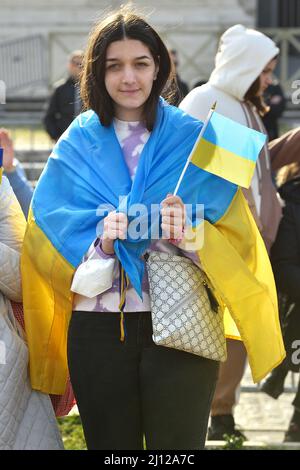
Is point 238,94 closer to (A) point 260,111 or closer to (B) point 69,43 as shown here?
(A) point 260,111

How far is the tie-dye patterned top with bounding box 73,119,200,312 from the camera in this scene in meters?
4.05

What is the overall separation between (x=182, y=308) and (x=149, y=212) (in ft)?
1.11

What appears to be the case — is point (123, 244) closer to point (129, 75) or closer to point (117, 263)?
point (117, 263)

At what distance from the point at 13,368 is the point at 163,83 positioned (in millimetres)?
1135

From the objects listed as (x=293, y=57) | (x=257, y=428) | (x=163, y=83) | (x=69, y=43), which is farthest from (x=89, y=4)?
(x=163, y=83)

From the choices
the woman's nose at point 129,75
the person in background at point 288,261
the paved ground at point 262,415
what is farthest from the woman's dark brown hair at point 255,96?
the woman's nose at point 129,75

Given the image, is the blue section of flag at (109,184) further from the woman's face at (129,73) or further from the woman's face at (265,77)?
the woman's face at (265,77)

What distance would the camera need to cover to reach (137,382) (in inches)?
159

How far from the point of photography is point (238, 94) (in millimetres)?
6277

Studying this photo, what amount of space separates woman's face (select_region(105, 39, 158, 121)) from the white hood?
2.07 m

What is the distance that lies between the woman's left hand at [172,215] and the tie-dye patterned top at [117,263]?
0.50ft

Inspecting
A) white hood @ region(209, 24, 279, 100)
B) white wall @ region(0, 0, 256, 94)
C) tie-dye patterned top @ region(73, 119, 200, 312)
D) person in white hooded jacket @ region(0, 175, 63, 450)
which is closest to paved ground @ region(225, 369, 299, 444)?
white hood @ region(209, 24, 279, 100)

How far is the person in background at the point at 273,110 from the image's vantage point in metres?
11.1

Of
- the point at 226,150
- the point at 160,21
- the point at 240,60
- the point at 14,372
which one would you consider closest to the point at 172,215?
the point at 226,150
